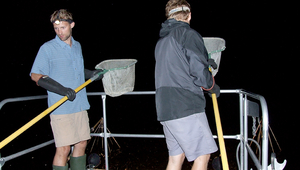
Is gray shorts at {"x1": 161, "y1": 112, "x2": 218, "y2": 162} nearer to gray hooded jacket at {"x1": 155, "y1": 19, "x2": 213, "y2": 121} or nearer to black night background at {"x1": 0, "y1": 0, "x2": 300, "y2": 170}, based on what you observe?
gray hooded jacket at {"x1": 155, "y1": 19, "x2": 213, "y2": 121}

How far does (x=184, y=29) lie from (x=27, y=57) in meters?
5.41

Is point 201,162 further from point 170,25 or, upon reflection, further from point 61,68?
point 61,68

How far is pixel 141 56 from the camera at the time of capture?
30.8 ft

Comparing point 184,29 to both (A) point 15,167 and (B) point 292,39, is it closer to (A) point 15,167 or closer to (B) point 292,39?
(A) point 15,167

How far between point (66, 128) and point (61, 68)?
0.37 meters

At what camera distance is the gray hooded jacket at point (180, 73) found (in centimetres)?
107

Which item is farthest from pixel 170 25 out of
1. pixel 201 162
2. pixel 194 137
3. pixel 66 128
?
pixel 66 128

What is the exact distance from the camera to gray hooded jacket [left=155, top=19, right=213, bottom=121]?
3.51 ft

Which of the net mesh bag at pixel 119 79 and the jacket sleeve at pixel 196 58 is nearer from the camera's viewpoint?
the jacket sleeve at pixel 196 58

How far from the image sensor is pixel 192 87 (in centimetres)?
112

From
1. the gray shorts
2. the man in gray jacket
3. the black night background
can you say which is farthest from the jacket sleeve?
the black night background

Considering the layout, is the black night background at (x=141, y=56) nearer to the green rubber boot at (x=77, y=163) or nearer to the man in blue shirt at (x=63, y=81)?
the green rubber boot at (x=77, y=163)

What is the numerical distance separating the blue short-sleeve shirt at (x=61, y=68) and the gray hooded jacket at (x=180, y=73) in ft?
2.18

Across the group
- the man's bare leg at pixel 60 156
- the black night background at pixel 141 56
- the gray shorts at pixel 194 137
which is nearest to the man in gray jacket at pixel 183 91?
the gray shorts at pixel 194 137
